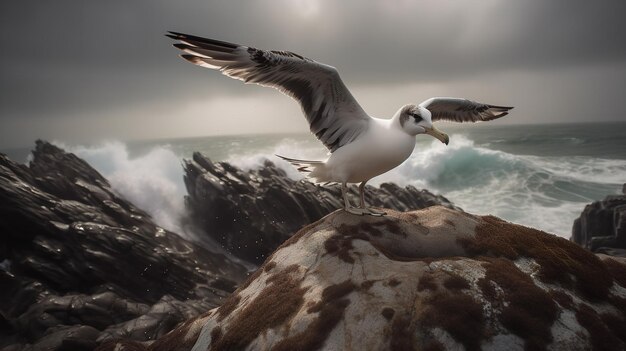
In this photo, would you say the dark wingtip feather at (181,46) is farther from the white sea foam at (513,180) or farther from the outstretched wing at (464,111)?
the white sea foam at (513,180)

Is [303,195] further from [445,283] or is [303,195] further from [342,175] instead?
[445,283]

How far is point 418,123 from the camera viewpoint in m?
5.31

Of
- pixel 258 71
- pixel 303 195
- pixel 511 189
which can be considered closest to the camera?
pixel 258 71

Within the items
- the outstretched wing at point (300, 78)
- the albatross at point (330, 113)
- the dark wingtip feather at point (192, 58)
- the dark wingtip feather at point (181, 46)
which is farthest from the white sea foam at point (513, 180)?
the dark wingtip feather at point (181, 46)

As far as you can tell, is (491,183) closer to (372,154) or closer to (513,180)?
(513,180)

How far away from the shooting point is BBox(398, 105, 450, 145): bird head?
5.27m

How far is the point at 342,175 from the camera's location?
5977 mm

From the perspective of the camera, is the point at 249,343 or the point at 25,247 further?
the point at 25,247

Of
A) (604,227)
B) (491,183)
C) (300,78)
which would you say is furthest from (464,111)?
(491,183)

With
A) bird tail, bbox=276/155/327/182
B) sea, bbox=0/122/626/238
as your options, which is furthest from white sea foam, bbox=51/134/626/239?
bird tail, bbox=276/155/327/182

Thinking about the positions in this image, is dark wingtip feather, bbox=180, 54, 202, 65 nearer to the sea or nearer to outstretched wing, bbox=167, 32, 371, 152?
outstretched wing, bbox=167, 32, 371, 152

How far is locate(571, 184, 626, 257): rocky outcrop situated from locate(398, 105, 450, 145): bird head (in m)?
14.8

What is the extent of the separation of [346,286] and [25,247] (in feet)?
39.8

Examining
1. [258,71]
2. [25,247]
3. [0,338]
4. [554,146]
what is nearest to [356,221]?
[258,71]
